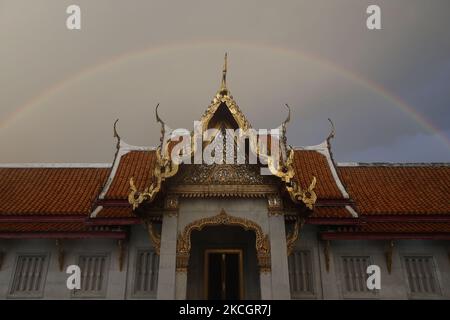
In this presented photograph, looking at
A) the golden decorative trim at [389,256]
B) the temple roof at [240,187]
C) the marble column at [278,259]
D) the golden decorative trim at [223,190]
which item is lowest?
the marble column at [278,259]

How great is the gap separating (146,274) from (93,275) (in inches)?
83.4

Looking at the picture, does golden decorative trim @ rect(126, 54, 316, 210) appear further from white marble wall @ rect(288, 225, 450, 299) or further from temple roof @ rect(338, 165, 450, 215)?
temple roof @ rect(338, 165, 450, 215)

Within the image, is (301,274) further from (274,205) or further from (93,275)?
(93,275)

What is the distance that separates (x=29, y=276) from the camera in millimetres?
14469

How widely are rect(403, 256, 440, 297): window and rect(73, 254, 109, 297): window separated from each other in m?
11.7

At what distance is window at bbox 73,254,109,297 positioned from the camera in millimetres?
14094

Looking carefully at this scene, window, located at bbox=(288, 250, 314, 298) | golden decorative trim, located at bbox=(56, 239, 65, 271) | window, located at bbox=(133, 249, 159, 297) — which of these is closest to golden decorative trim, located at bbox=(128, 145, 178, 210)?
window, located at bbox=(133, 249, 159, 297)

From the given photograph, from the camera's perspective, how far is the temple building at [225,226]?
35.4 ft

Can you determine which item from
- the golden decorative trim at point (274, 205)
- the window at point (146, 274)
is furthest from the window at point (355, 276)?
the window at point (146, 274)

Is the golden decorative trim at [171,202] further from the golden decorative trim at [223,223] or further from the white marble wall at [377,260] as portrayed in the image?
the white marble wall at [377,260]

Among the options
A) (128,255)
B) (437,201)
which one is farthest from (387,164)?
(128,255)

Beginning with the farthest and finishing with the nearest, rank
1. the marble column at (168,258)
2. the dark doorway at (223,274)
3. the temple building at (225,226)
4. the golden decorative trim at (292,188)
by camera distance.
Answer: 1. the dark doorway at (223,274)
2. the temple building at (225,226)
3. the golden decorative trim at (292,188)
4. the marble column at (168,258)

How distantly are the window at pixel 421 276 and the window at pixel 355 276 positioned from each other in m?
1.55
